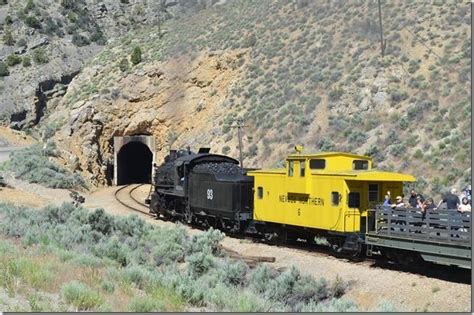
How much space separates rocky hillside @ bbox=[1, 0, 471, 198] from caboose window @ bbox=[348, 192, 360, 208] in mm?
10192

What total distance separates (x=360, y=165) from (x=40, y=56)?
5073 cm

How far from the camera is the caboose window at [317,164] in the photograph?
19.8m

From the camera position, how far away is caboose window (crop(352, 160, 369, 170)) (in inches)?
800

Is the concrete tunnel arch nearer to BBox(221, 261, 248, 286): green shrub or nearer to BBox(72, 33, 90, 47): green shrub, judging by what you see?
BBox(72, 33, 90, 47): green shrub

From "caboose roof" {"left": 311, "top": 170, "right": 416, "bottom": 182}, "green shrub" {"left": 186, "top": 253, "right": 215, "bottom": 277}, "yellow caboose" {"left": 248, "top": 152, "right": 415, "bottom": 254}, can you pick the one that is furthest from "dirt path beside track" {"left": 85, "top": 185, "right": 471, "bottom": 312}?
"green shrub" {"left": 186, "top": 253, "right": 215, "bottom": 277}

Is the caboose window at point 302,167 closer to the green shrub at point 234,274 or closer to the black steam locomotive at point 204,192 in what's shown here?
the black steam locomotive at point 204,192

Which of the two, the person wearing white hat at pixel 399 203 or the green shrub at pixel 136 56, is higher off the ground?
the green shrub at pixel 136 56

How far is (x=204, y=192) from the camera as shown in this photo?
1024 inches

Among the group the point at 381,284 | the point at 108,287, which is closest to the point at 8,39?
the point at 381,284

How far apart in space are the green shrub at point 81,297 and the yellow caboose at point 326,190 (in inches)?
388

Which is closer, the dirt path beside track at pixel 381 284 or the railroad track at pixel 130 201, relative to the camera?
the dirt path beside track at pixel 381 284

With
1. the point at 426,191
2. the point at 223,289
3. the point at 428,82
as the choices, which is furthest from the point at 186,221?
the point at 428,82

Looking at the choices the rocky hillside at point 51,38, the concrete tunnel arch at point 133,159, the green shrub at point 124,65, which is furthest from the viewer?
the rocky hillside at point 51,38

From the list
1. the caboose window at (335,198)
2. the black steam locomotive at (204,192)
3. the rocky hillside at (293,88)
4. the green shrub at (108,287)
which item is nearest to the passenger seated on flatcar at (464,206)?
the caboose window at (335,198)
